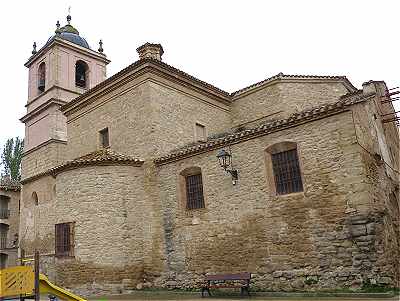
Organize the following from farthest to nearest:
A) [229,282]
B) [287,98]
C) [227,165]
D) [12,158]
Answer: [12,158], [287,98], [227,165], [229,282]

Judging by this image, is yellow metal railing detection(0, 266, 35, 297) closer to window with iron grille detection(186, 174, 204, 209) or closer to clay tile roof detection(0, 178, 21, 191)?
window with iron grille detection(186, 174, 204, 209)

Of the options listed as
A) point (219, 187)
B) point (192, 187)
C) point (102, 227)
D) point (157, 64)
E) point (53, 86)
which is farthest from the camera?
point (53, 86)

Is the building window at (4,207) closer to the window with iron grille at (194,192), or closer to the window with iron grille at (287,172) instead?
the window with iron grille at (194,192)

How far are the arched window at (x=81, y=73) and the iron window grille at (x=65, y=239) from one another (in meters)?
13.2

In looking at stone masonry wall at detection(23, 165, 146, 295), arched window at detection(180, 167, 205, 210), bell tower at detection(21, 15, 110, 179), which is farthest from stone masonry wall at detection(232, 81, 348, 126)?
bell tower at detection(21, 15, 110, 179)

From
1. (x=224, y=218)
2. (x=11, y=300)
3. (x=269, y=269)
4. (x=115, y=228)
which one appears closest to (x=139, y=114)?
(x=115, y=228)

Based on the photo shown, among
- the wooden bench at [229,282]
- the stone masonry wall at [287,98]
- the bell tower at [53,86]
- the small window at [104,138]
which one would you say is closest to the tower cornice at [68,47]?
the bell tower at [53,86]

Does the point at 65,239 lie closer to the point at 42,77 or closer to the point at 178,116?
the point at 178,116

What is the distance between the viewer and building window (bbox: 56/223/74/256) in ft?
42.8

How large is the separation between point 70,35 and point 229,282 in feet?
66.9

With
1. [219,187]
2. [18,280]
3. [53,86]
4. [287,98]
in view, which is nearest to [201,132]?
[287,98]

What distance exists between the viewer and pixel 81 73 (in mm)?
25062

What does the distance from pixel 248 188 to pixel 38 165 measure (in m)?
14.6

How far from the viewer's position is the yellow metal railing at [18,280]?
23.2ft
